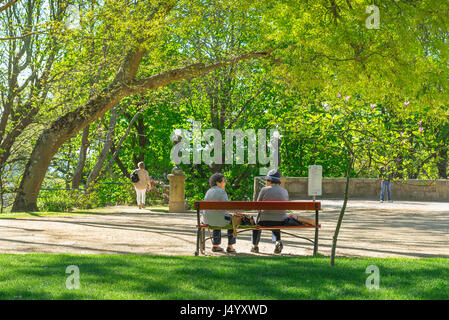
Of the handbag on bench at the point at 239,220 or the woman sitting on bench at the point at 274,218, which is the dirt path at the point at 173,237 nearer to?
the woman sitting on bench at the point at 274,218

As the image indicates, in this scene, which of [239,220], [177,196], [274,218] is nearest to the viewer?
[239,220]

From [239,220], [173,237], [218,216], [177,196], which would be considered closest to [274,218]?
[239,220]

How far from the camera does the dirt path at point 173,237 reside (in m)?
9.13

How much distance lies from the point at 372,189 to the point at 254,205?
1949 cm

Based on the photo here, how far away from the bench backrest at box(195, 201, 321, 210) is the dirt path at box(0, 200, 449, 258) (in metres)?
0.87

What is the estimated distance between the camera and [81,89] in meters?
18.6

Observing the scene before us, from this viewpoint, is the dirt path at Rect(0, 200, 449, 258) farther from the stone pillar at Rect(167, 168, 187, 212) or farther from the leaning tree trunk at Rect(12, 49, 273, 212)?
the stone pillar at Rect(167, 168, 187, 212)

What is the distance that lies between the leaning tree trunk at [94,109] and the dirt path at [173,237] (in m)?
2.72

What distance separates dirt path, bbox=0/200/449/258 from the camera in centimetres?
913

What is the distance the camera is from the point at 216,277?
6328 millimetres

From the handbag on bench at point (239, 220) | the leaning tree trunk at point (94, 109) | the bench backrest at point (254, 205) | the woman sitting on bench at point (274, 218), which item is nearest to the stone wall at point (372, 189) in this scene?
the leaning tree trunk at point (94, 109)

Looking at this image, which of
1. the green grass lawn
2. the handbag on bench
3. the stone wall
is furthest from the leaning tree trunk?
the stone wall

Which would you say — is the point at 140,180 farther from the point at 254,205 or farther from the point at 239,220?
the point at 254,205
